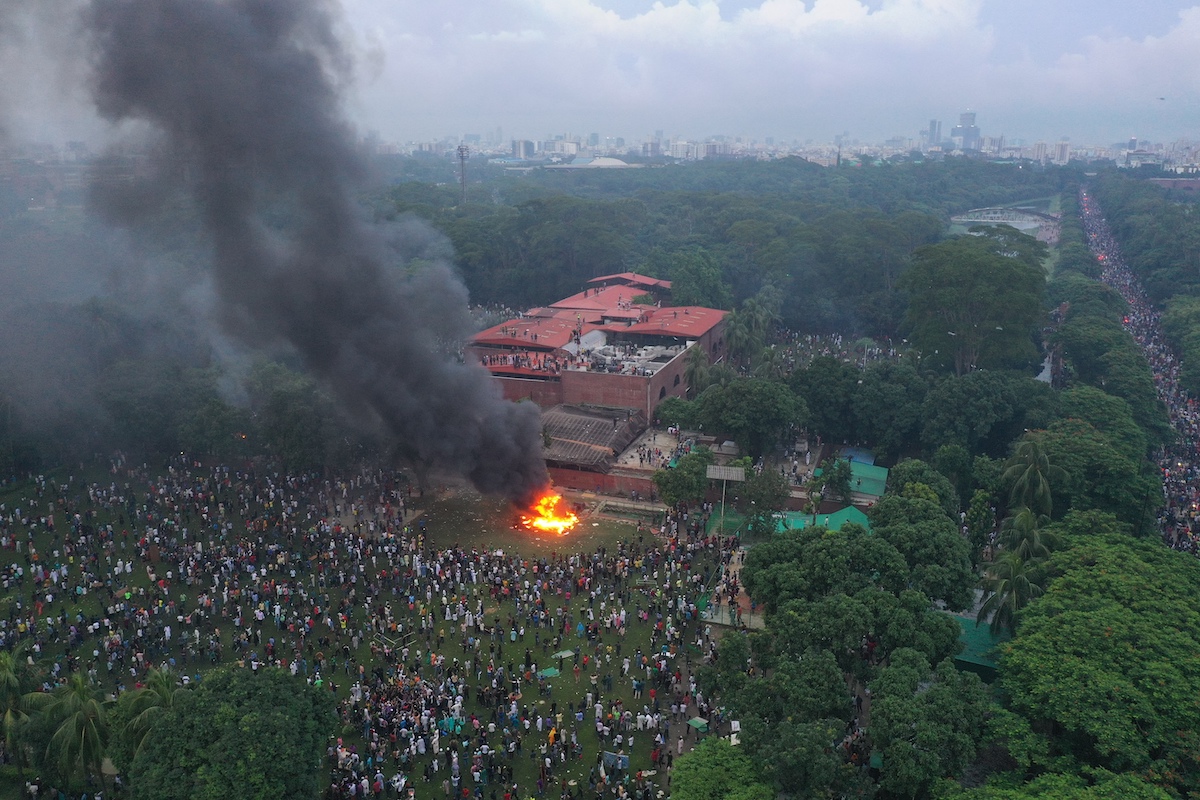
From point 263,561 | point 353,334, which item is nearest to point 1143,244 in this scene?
point 353,334

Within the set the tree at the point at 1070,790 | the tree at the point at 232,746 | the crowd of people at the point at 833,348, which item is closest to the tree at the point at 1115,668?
the tree at the point at 1070,790

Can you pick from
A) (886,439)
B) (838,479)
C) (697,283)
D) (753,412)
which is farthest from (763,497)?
(697,283)

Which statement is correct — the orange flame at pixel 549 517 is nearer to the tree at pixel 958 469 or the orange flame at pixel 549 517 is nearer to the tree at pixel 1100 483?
the tree at pixel 958 469

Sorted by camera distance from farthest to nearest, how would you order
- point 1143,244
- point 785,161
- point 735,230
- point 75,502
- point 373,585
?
point 785,161 < point 1143,244 < point 735,230 < point 75,502 < point 373,585

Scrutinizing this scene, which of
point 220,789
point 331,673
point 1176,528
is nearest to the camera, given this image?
point 220,789

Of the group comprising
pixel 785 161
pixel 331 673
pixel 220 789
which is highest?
pixel 785 161

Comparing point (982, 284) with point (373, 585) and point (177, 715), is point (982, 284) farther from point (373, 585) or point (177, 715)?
point (177, 715)
